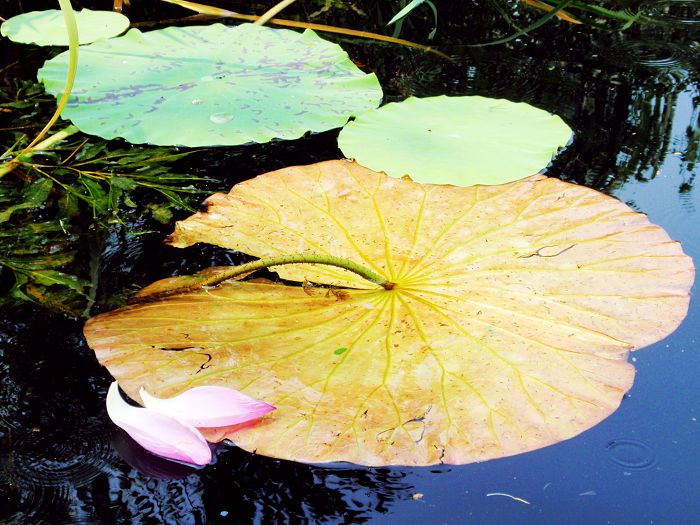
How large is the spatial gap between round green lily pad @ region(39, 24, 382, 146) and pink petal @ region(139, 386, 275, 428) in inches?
32.5

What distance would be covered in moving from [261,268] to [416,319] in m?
0.29

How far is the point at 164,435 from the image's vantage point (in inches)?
42.1

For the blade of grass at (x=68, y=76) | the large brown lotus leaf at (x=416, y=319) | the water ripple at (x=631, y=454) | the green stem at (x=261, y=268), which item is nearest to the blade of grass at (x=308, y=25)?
the blade of grass at (x=68, y=76)

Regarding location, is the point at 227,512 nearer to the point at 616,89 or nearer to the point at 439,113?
the point at 439,113

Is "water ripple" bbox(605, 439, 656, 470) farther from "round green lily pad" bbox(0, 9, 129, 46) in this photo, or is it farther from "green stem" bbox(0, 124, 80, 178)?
"round green lily pad" bbox(0, 9, 129, 46)

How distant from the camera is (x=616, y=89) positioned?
87.9 inches

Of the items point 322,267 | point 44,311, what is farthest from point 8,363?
point 322,267

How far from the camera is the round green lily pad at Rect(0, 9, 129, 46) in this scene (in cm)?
239

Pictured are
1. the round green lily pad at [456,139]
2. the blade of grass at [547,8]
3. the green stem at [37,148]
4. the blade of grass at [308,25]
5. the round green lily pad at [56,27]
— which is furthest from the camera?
the blade of grass at [547,8]

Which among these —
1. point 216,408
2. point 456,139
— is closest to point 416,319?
point 216,408

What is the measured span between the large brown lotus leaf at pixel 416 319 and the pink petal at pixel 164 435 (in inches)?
2.3

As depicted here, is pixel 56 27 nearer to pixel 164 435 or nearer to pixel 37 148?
pixel 37 148

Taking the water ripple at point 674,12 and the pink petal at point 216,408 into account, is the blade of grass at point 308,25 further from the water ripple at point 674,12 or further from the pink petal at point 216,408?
the pink petal at point 216,408

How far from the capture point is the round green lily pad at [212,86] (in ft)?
6.02
